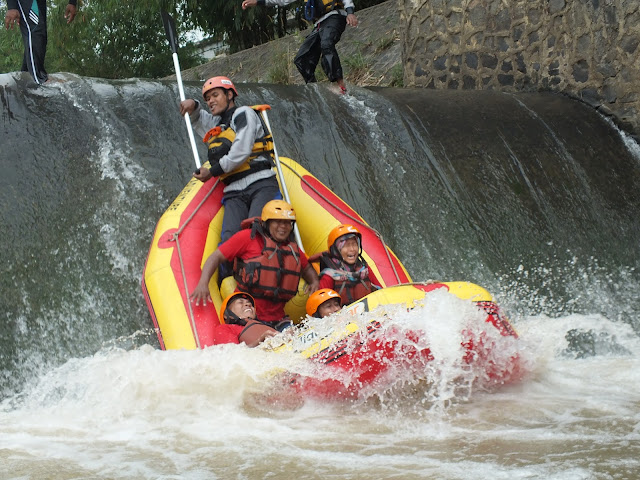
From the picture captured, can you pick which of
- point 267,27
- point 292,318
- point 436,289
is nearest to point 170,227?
point 292,318

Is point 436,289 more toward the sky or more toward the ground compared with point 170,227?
more toward the ground

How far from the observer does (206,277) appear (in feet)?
14.5

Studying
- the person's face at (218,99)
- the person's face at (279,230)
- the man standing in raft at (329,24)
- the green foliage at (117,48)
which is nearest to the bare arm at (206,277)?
the person's face at (279,230)

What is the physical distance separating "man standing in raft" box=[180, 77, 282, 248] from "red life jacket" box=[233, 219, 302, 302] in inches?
14.4

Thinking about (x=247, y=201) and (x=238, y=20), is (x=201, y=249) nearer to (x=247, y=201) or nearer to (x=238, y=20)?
(x=247, y=201)

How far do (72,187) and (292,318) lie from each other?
5.55ft

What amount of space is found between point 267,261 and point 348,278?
1.48 ft

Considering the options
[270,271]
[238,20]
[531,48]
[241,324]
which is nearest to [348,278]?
[270,271]

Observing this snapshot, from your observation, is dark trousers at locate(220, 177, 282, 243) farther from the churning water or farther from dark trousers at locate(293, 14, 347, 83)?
dark trousers at locate(293, 14, 347, 83)

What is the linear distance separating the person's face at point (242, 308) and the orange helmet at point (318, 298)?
296mm

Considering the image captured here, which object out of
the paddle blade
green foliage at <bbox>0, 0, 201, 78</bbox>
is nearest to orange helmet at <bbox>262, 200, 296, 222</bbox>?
the paddle blade

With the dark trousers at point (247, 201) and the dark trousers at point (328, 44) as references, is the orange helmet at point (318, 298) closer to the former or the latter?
the dark trousers at point (247, 201)

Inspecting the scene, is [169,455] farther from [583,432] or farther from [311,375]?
[583,432]

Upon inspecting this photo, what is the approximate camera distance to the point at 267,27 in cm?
1373
